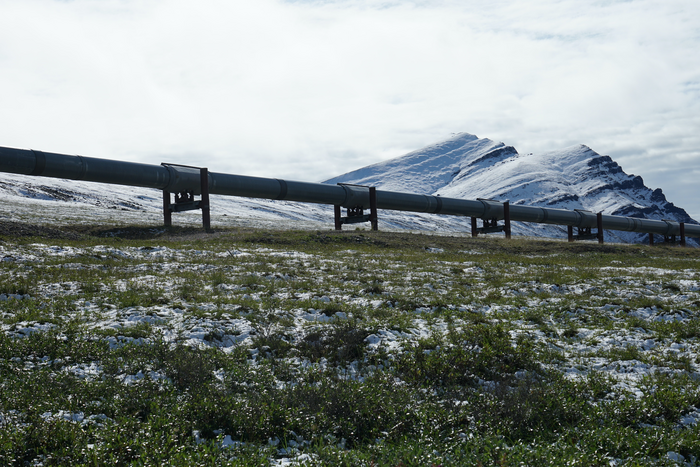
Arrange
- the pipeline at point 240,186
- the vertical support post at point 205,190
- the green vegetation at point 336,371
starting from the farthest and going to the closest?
the vertical support post at point 205,190
the pipeline at point 240,186
the green vegetation at point 336,371

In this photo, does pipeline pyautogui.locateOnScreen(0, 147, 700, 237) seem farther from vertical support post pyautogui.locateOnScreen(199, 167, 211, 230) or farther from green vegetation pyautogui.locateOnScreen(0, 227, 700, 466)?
green vegetation pyautogui.locateOnScreen(0, 227, 700, 466)

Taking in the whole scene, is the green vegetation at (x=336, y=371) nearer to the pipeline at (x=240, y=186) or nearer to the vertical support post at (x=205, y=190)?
the pipeline at (x=240, y=186)

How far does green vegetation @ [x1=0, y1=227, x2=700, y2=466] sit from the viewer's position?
18.0ft

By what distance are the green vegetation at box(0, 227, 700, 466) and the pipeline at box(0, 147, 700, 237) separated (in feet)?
37.7

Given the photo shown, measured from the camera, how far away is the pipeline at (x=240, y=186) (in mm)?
24188

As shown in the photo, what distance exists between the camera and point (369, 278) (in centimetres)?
1508

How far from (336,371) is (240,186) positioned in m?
24.7

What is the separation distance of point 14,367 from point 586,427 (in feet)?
25.0

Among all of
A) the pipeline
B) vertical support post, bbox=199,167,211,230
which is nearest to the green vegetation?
the pipeline

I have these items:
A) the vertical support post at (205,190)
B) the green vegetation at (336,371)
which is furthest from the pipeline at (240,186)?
the green vegetation at (336,371)

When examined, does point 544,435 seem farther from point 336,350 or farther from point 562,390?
point 336,350

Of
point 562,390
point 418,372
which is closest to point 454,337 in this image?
point 418,372

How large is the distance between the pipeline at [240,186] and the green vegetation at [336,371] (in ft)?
37.7

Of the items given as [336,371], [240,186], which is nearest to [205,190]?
[240,186]
